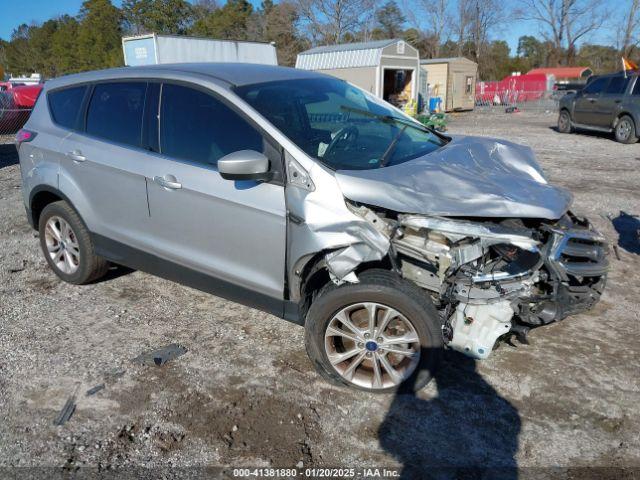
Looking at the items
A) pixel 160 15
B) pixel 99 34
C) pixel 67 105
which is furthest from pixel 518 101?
pixel 99 34

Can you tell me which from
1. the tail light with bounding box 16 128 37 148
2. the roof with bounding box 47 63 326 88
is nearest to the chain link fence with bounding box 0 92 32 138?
the tail light with bounding box 16 128 37 148

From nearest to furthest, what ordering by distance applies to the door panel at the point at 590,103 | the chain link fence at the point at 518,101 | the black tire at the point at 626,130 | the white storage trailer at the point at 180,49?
the black tire at the point at 626,130
the door panel at the point at 590,103
the white storage trailer at the point at 180,49
the chain link fence at the point at 518,101

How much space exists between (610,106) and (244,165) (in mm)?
14423

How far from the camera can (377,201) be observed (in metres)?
3.07

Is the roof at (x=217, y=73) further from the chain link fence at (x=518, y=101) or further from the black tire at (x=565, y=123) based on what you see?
the chain link fence at (x=518, y=101)

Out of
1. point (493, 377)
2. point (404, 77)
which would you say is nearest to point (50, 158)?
point (493, 377)

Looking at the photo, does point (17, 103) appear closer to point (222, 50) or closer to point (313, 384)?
point (222, 50)

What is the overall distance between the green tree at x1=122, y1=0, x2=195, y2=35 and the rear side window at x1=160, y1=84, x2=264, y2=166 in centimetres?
5668

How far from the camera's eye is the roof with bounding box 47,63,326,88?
3.78m

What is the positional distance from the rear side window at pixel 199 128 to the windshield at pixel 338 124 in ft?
0.57

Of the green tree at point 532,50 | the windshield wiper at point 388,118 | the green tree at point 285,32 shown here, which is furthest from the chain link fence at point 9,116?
the green tree at point 532,50

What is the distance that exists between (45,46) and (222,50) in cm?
7018

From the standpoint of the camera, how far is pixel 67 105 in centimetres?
456

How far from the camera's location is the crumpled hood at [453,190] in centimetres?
303
